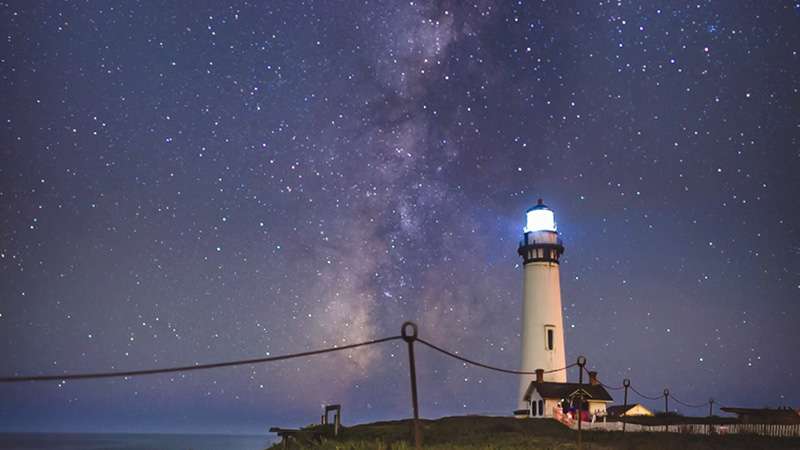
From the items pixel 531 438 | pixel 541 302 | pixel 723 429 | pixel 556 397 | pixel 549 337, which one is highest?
pixel 541 302

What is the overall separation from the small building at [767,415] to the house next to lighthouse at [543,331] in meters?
9.02

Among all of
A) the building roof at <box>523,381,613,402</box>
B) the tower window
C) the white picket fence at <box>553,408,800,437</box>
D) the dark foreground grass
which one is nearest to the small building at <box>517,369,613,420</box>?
the building roof at <box>523,381,613,402</box>

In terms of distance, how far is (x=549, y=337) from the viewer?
141ft

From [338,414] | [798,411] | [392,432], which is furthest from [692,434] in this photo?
[338,414]

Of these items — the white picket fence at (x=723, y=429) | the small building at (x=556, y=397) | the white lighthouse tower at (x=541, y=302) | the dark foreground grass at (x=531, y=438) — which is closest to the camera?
the dark foreground grass at (x=531, y=438)

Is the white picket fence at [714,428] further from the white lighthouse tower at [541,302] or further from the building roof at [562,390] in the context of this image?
the white lighthouse tower at [541,302]

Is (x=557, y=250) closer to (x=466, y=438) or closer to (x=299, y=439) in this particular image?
(x=466, y=438)

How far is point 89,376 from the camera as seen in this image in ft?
21.8

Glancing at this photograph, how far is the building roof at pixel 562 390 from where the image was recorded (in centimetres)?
4038

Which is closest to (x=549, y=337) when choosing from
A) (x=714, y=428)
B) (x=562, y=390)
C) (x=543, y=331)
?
(x=543, y=331)

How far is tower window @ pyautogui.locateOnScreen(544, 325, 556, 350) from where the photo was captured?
4291 cm

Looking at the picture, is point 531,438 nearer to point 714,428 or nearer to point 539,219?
point 714,428

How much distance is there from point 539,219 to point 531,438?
21.0 m

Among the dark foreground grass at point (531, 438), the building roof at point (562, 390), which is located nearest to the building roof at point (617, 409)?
the building roof at point (562, 390)
